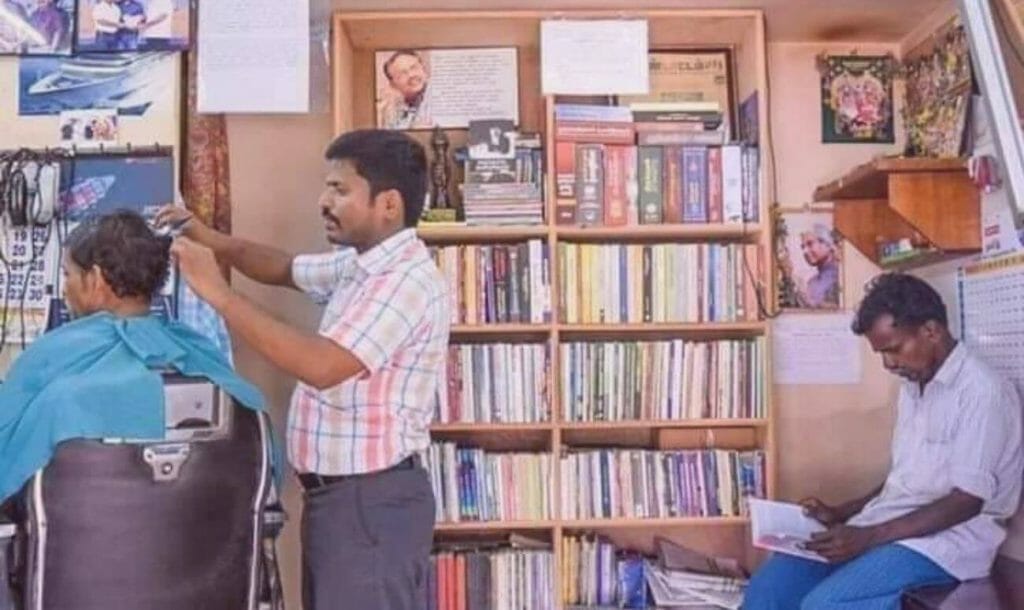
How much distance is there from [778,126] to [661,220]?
494mm

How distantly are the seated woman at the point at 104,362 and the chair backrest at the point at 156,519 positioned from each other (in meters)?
0.04

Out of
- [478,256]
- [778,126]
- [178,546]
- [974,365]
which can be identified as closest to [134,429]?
[178,546]

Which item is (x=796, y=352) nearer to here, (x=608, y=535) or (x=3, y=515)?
(x=608, y=535)

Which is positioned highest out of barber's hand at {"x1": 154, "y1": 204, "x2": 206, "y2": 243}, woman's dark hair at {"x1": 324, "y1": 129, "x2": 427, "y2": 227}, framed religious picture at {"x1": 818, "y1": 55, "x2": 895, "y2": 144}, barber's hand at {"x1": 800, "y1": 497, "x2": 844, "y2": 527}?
framed religious picture at {"x1": 818, "y1": 55, "x2": 895, "y2": 144}

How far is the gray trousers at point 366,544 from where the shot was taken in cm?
201

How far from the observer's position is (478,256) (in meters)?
2.98

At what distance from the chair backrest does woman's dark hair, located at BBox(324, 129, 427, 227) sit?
49 cm

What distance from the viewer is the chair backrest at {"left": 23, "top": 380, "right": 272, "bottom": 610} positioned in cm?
187

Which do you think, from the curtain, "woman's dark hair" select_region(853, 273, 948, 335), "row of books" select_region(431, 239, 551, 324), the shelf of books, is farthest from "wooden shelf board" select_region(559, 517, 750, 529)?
the curtain

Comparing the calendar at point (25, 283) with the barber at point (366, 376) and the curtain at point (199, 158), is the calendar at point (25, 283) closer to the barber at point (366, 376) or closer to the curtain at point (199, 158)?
the curtain at point (199, 158)

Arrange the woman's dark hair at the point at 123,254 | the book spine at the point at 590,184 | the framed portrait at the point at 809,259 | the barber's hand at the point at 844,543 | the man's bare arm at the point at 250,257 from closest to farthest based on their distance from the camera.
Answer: the woman's dark hair at the point at 123,254, the barber's hand at the point at 844,543, the man's bare arm at the point at 250,257, the book spine at the point at 590,184, the framed portrait at the point at 809,259

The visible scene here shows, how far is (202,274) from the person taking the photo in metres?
1.93

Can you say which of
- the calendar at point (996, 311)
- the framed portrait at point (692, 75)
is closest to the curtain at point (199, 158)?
the framed portrait at point (692, 75)

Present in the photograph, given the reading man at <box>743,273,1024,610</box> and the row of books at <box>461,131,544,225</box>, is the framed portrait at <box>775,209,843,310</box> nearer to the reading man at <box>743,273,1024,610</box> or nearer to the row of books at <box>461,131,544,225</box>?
the reading man at <box>743,273,1024,610</box>
